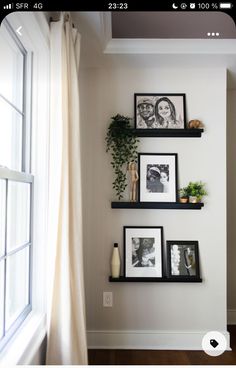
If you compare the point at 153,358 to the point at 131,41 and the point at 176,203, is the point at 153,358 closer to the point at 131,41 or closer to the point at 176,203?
the point at 176,203

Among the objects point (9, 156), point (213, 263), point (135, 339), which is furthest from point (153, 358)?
point (9, 156)

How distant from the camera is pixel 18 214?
1.19m

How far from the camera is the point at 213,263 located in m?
1.88

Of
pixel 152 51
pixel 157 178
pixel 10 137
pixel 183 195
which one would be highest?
pixel 152 51

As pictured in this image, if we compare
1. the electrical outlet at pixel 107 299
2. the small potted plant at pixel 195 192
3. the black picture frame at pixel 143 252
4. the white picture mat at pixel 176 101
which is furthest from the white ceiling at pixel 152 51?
the electrical outlet at pixel 107 299

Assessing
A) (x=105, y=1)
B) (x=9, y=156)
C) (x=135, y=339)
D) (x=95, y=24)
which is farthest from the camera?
(x=135, y=339)

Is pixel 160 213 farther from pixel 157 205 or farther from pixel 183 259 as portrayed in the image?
pixel 183 259

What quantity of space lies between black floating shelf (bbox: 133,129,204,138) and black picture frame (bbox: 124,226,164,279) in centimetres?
57

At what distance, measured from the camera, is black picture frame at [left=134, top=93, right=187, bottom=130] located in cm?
190

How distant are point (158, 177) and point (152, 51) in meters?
0.73

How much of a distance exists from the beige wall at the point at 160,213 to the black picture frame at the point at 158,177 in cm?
5

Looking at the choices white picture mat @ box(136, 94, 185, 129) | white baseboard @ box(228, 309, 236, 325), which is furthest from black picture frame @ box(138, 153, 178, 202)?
white baseboard @ box(228, 309, 236, 325)

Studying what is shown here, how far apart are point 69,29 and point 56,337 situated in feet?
4.06

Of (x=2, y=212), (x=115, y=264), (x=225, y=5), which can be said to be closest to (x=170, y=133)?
(x=115, y=264)
